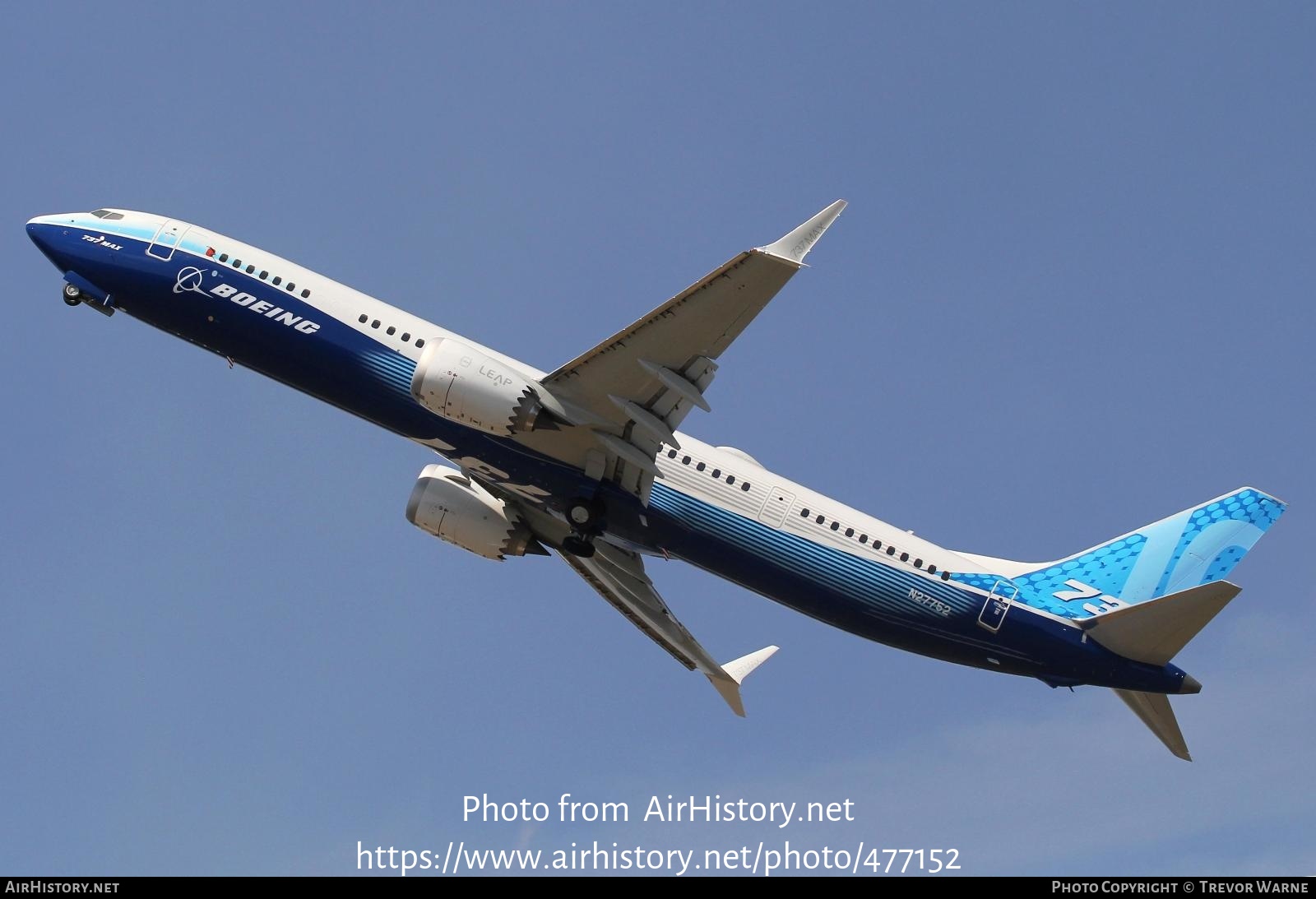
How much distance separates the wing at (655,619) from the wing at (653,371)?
578 centimetres

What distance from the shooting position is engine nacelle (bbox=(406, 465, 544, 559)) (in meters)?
40.6

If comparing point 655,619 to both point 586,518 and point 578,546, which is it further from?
point 586,518

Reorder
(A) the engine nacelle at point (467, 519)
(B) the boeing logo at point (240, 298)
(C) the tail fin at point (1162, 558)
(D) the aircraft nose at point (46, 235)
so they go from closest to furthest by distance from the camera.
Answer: (B) the boeing logo at point (240, 298), (C) the tail fin at point (1162, 558), (D) the aircraft nose at point (46, 235), (A) the engine nacelle at point (467, 519)

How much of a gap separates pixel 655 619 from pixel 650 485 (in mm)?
7292

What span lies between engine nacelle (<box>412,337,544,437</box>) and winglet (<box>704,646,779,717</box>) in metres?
11.4

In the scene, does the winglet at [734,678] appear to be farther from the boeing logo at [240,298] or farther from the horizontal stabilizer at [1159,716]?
the boeing logo at [240,298]

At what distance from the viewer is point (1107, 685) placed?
3644 centimetres

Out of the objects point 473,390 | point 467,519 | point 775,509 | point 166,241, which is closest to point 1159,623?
point 775,509

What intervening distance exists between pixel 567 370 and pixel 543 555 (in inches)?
351

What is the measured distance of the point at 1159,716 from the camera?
37031 mm

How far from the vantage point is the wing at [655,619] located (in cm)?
4188

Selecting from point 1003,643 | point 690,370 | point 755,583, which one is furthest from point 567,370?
point 1003,643

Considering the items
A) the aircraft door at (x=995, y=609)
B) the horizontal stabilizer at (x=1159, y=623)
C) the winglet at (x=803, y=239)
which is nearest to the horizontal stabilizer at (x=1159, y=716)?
the horizontal stabilizer at (x=1159, y=623)

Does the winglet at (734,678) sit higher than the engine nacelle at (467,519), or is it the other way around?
the engine nacelle at (467,519)
